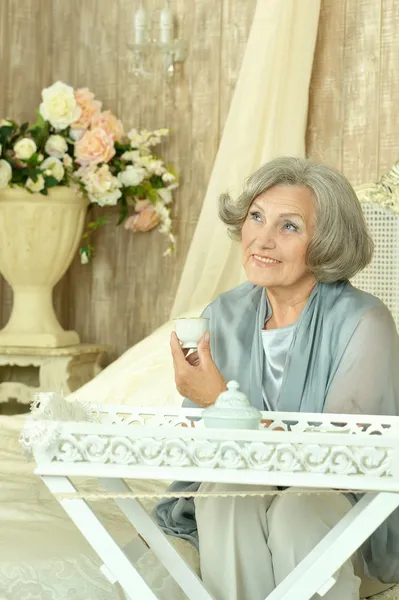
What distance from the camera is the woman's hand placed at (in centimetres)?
179

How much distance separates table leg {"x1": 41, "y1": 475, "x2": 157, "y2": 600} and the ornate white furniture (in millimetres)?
2143

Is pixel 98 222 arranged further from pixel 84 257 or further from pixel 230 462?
pixel 230 462

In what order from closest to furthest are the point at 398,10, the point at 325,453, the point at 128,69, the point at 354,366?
the point at 325,453 → the point at 354,366 → the point at 398,10 → the point at 128,69

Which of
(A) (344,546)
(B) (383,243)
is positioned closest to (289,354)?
(A) (344,546)

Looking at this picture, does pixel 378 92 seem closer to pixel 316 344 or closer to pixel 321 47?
pixel 321 47

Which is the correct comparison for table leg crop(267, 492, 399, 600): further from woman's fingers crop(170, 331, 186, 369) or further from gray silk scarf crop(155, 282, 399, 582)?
woman's fingers crop(170, 331, 186, 369)

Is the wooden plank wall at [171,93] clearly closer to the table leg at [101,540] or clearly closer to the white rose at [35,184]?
the white rose at [35,184]

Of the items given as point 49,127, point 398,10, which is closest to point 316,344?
point 398,10

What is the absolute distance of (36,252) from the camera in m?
3.66

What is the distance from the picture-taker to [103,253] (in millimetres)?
4047

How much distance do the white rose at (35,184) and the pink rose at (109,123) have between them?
0.87 feet

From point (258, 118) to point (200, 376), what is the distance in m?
1.62

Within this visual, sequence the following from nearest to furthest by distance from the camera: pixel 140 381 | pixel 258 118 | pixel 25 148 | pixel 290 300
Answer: pixel 290 300, pixel 140 381, pixel 258 118, pixel 25 148

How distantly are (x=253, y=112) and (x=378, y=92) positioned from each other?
0.41m
